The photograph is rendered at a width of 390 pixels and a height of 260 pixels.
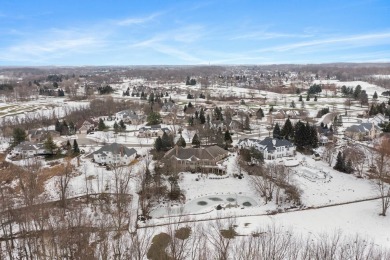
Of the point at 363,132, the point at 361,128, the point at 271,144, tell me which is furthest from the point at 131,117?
the point at 363,132

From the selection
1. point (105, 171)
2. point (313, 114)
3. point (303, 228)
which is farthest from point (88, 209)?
point (313, 114)

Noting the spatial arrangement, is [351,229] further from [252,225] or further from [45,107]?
[45,107]

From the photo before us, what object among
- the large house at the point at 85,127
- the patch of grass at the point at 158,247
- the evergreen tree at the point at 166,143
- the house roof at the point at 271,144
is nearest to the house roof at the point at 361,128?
the house roof at the point at 271,144

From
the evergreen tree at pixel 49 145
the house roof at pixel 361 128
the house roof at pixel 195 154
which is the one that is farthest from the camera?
the house roof at pixel 361 128

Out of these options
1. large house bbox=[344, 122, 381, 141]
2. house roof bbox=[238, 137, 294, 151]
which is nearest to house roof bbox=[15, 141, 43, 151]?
house roof bbox=[238, 137, 294, 151]

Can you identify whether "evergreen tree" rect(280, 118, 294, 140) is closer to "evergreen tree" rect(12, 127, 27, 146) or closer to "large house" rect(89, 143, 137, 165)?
"large house" rect(89, 143, 137, 165)

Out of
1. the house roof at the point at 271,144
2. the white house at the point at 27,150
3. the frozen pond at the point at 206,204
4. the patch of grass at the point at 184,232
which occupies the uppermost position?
the house roof at the point at 271,144

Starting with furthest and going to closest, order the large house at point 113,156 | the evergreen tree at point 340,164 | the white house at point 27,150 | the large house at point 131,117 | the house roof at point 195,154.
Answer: the large house at point 131,117 → the white house at point 27,150 → the large house at point 113,156 → the house roof at point 195,154 → the evergreen tree at point 340,164

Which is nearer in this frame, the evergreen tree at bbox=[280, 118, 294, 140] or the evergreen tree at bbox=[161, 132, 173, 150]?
the evergreen tree at bbox=[161, 132, 173, 150]

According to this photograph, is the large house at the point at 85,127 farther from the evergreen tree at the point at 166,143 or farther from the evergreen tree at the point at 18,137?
the evergreen tree at the point at 166,143
